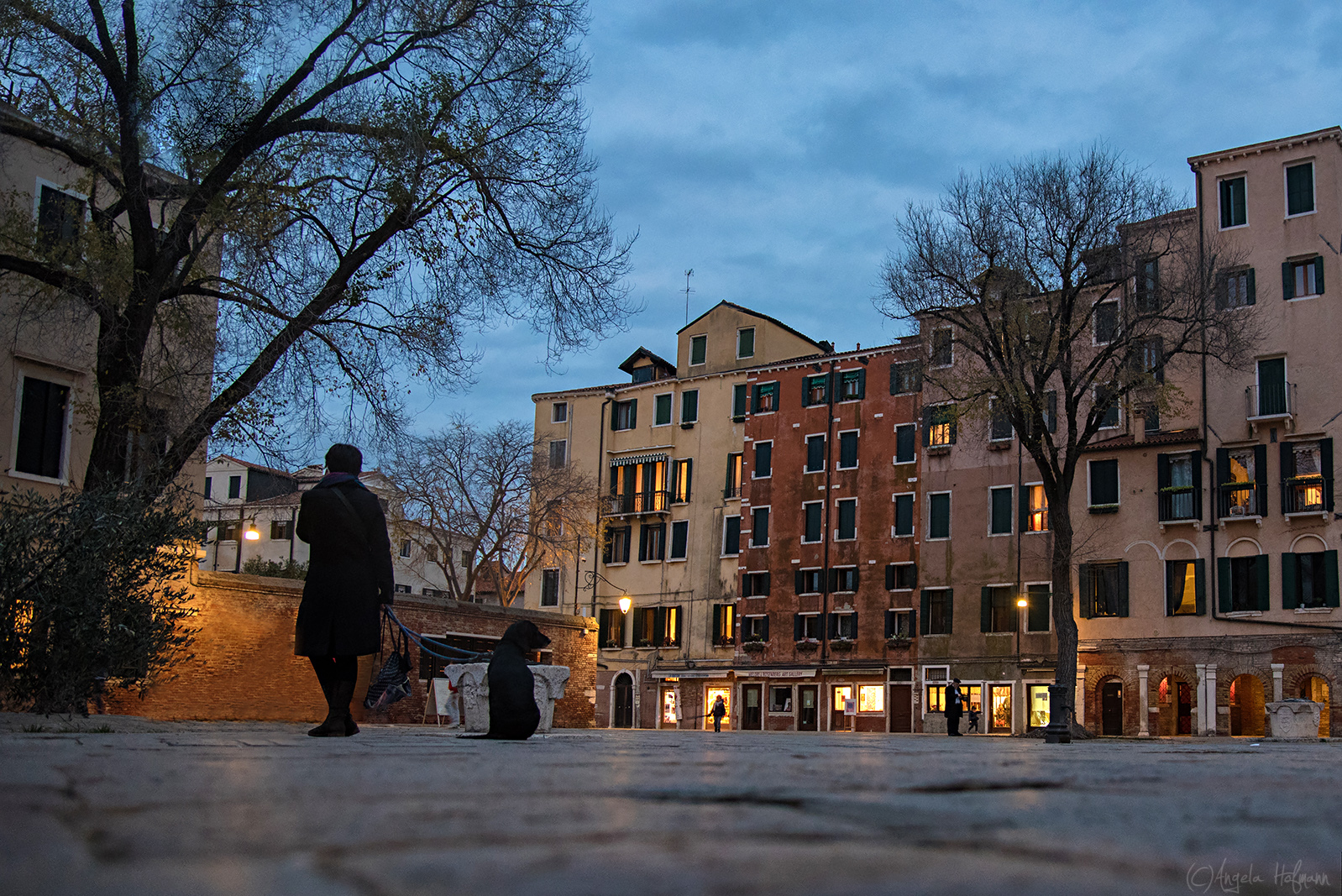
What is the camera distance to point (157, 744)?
5512 mm

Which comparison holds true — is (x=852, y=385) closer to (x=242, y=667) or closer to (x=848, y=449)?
(x=848, y=449)

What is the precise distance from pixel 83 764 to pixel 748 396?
51075 millimetres

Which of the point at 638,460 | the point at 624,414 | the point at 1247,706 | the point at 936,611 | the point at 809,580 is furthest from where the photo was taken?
the point at 624,414

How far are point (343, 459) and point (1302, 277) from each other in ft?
124

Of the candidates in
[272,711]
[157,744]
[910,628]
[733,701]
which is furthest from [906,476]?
[157,744]

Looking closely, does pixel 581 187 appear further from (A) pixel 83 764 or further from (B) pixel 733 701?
(B) pixel 733 701

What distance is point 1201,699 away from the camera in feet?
127

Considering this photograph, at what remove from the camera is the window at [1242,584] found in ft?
126

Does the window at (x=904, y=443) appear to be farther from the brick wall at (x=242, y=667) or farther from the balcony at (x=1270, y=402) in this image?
the brick wall at (x=242, y=667)

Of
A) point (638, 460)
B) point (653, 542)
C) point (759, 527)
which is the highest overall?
point (638, 460)

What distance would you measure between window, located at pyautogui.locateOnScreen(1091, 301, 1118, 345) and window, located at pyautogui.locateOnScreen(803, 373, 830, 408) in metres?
12.2

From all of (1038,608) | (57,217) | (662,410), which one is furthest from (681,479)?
(57,217)

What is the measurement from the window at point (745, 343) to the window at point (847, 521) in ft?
29.5

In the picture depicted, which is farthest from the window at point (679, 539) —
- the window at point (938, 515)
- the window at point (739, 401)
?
the window at point (938, 515)
